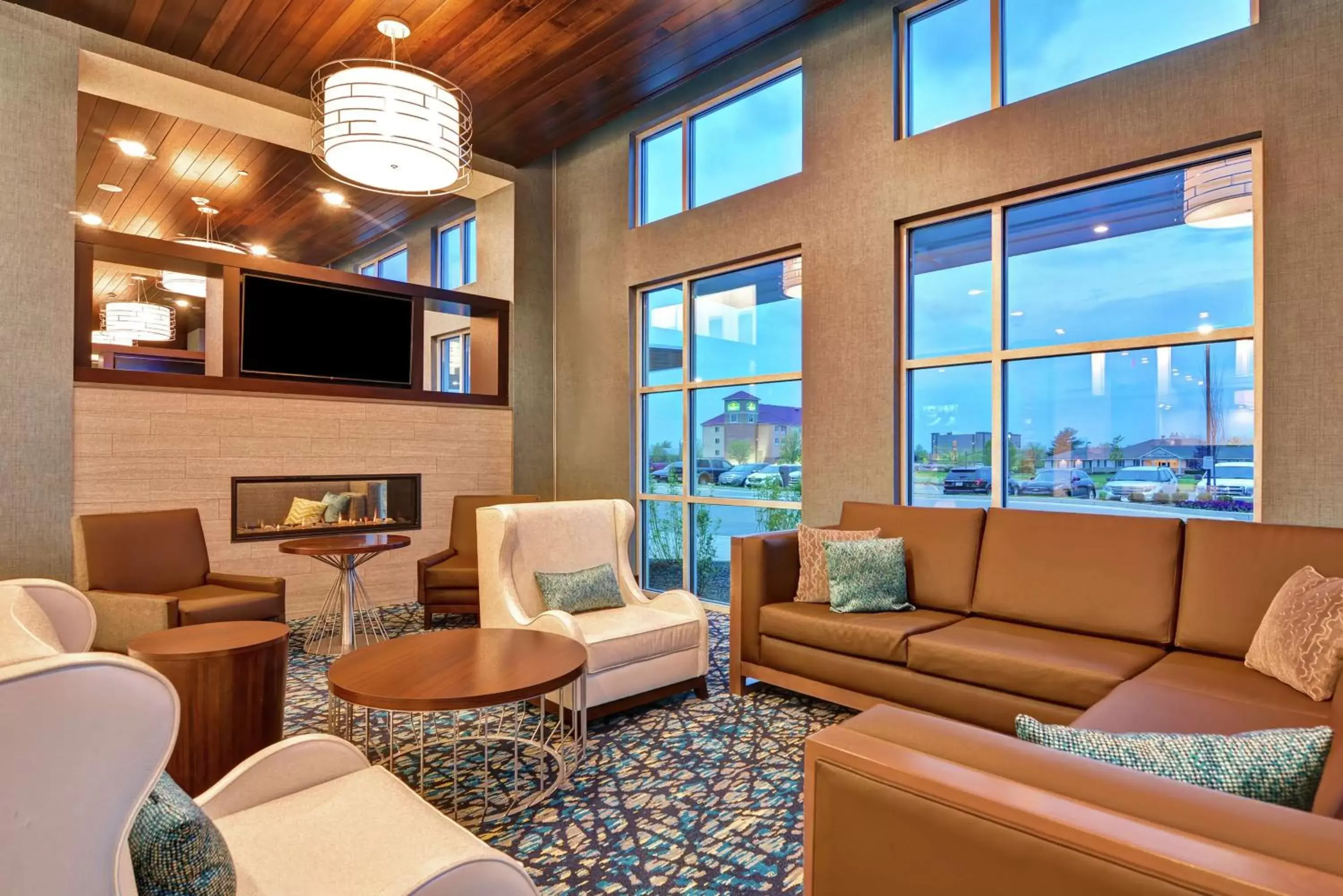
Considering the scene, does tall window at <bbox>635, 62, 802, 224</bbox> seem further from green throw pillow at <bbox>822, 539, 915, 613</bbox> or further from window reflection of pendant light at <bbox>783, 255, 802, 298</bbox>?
green throw pillow at <bbox>822, 539, 915, 613</bbox>

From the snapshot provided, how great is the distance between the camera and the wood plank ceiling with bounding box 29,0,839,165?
419cm

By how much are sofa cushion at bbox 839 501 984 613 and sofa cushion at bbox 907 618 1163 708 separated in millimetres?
333

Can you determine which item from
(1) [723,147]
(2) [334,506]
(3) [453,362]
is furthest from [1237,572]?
(3) [453,362]

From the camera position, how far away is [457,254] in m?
7.75

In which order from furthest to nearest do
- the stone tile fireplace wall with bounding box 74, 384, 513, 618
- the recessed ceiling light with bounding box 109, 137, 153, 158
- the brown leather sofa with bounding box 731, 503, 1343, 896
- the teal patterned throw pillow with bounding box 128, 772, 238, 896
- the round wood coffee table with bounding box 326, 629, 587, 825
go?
the recessed ceiling light with bounding box 109, 137, 153, 158, the stone tile fireplace wall with bounding box 74, 384, 513, 618, the round wood coffee table with bounding box 326, 629, 587, 825, the teal patterned throw pillow with bounding box 128, 772, 238, 896, the brown leather sofa with bounding box 731, 503, 1343, 896

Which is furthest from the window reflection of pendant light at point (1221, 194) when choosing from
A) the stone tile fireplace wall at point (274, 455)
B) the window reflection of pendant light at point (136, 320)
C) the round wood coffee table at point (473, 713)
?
the window reflection of pendant light at point (136, 320)

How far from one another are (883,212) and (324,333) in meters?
4.23

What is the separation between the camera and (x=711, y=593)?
18.7 ft

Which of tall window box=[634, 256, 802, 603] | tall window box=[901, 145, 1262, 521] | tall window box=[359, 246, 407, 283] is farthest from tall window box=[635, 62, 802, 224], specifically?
tall window box=[359, 246, 407, 283]

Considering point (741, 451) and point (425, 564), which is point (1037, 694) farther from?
point (425, 564)

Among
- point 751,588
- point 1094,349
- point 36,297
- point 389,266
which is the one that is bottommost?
point 751,588

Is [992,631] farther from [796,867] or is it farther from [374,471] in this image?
[374,471]

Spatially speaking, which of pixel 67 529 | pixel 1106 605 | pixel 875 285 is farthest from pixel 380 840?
pixel 67 529

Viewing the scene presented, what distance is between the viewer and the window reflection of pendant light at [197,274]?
5.22m
